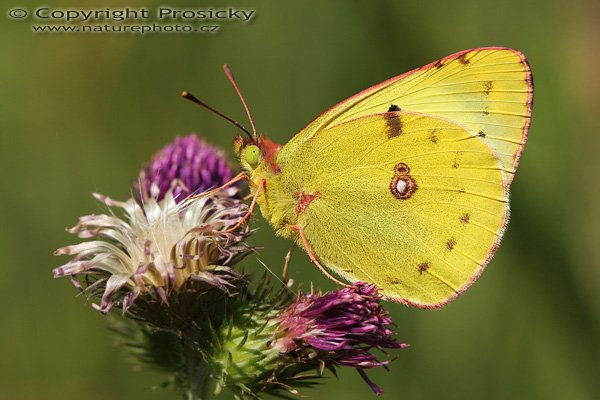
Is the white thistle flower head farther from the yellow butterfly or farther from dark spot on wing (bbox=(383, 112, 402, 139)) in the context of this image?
dark spot on wing (bbox=(383, 112, 402, 139))

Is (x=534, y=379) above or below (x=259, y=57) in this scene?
below

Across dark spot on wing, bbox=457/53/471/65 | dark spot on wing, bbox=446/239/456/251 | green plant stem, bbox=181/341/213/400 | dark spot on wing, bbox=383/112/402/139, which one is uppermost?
dark spot on wing, bbox=457/53/471/65

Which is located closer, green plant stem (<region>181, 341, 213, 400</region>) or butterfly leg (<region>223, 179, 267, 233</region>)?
green plant stem (<region>181, 341, 213, 400</region>)

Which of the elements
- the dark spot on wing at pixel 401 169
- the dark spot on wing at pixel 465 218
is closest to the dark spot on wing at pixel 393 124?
the dark spot on wing at pixel 401 169

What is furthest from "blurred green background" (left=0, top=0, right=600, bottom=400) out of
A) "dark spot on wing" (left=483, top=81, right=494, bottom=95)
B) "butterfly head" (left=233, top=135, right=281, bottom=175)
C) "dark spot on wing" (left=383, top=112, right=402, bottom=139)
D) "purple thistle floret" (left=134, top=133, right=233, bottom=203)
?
"dark spot on wing" (left=383, top=112, right=402, bottom=139)

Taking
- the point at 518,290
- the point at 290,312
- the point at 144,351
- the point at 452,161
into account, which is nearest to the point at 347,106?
the point at 452,161

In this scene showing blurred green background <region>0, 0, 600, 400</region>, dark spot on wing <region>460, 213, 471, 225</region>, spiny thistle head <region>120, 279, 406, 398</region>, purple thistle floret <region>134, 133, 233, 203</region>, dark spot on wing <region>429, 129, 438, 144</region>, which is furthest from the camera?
blurred green background <region>0, 0, 600, 400</region>

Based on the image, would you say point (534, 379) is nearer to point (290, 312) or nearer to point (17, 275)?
point (290, 312)

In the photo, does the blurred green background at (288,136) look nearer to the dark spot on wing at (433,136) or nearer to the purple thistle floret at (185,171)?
the purple thistle floret at (185,171)
